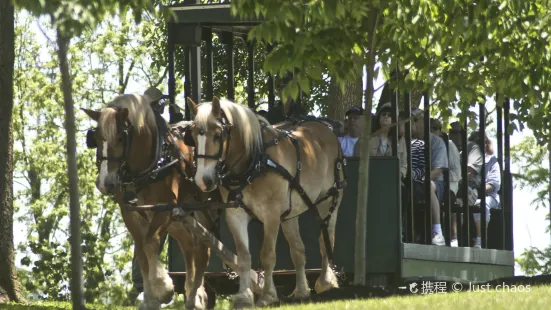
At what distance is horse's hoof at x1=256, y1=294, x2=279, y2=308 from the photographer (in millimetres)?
11423

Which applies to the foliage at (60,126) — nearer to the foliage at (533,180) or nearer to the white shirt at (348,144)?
the foliage at (533,180)

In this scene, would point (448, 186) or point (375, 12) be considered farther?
point (448, 186)

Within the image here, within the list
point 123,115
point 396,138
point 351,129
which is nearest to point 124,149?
point 123,115

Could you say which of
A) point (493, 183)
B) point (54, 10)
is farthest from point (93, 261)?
point (54, 10)

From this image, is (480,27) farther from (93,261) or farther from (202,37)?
(93,261)

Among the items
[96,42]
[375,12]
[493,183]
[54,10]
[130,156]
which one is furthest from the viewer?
[96,42]

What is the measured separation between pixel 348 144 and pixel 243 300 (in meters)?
3.24

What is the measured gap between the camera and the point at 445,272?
1362 centimetres

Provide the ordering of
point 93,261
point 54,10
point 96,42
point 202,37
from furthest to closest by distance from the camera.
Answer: point 96,42 → point 93,261 → point 202,37 → point 54,10

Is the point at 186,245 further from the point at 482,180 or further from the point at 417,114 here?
the point at 482,180

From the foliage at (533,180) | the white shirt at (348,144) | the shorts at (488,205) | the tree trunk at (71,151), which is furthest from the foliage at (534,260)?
the tree trunk at (71,151)

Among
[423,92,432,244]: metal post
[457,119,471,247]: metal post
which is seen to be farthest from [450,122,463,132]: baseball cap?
[423,92,432,244]: metal post

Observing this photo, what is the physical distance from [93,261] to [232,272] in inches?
383

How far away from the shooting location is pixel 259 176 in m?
11.5
